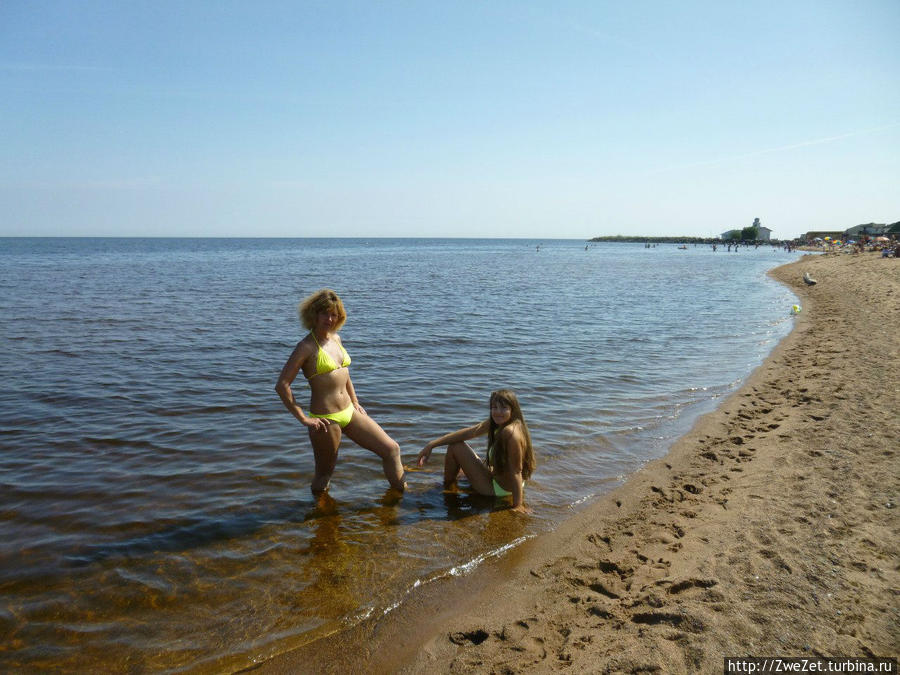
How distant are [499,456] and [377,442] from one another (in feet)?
4.42

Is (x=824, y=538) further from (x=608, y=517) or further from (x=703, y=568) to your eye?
(x=608, y=517)

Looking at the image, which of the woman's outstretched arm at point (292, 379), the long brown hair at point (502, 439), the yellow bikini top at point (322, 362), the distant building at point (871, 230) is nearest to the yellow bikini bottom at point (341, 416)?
the woman's outstretched arm at point (292, 379)

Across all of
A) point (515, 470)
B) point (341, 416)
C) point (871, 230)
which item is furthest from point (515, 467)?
point (871, 230)

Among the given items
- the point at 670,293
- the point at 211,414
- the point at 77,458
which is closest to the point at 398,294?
the point at 670,293

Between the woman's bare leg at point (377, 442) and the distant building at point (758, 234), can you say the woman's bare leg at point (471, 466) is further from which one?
the distant building at point (758, 234)

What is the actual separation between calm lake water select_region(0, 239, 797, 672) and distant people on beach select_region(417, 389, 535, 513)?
0.92ft

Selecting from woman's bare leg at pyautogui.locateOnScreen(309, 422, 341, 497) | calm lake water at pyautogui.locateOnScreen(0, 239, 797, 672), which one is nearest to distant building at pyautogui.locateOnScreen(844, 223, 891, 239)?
calm lake water at pyautogui.locateOnScreen(0, 239, 797, 672)

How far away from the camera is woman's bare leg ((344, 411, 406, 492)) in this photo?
564 cm

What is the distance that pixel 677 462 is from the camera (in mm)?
7043

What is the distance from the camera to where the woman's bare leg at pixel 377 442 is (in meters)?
5.64

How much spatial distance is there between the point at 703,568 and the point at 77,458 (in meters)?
7.38

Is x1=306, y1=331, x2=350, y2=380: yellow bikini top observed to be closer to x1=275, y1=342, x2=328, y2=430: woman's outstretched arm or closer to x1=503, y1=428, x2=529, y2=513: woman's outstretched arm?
x1=275, y1=342, x2=328, y2=430: woman's outstretched arm

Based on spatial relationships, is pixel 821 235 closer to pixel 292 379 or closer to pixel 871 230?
pixel 871 230

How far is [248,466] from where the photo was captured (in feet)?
22.2
